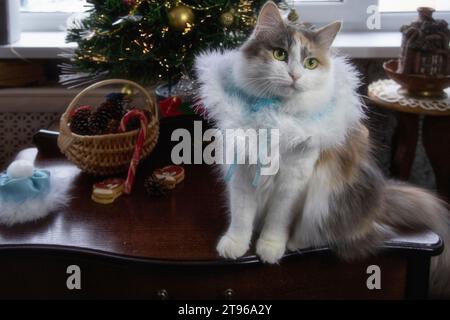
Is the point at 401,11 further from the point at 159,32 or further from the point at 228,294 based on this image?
the point at 228,294

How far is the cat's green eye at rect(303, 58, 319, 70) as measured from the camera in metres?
0.74

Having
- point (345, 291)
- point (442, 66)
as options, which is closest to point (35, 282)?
point (345, 291)

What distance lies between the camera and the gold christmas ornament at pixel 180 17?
3.35ft

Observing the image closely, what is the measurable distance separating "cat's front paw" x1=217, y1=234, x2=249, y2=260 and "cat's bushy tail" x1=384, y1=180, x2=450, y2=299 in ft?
0.86

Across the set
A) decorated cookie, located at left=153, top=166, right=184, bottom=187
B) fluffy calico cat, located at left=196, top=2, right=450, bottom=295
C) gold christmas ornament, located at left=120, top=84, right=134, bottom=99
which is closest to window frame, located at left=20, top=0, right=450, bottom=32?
gold christmas ornament, located at left=120, top=84, right=134, bottom=99

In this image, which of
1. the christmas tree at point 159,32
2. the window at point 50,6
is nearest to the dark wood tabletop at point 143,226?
the christmas tree at point 159,32

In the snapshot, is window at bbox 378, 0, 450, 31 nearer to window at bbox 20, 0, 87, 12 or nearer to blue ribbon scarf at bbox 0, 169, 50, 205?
window at bbox 20, 0, 87, 12

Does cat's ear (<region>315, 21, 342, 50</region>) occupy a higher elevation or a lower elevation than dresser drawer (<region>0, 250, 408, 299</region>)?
higher

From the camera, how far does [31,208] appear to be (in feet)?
2.89

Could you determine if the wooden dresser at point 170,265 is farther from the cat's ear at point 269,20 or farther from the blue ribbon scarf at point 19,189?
the cat's ear at point 269,20

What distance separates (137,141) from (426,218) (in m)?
0.54

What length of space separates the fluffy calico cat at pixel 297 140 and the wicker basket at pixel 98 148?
27 cm

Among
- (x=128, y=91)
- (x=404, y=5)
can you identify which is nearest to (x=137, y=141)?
(x=128, y=91)

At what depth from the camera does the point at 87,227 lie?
0.86 m
